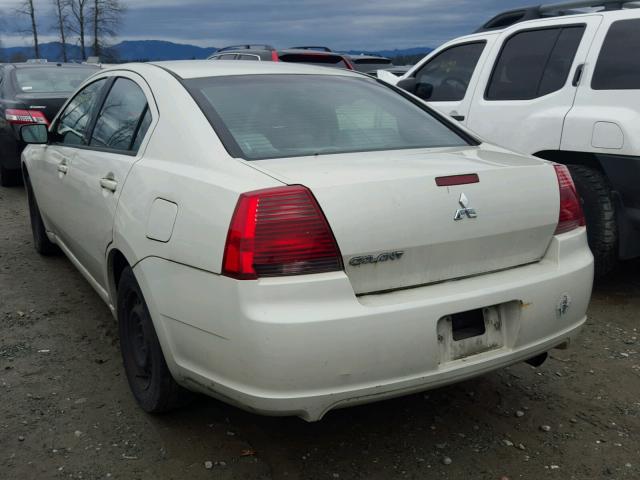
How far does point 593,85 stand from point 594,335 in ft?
5.58

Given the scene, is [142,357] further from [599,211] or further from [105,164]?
[599,211]

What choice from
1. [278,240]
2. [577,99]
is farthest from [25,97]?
[278,240]

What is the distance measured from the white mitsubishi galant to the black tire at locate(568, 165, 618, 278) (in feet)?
4.94

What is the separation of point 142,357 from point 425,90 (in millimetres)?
3761

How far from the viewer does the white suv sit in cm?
420

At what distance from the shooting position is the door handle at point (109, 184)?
3.04m

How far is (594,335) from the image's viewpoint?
3.89 m

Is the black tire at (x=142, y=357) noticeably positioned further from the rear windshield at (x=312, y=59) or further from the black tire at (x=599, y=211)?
the rear windshield at (x=312, y=59)

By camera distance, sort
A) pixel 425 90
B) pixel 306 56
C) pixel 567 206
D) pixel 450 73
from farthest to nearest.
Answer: pixel 306 56 < pixel 450 73 < pixel 425 90 < pixel 567 206

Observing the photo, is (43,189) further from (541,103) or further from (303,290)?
(541,103)

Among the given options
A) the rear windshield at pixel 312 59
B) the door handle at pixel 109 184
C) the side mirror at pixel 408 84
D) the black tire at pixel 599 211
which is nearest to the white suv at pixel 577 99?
the black tire at pixel 599 211

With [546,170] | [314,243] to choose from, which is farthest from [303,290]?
[546,170]

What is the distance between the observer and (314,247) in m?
2.20

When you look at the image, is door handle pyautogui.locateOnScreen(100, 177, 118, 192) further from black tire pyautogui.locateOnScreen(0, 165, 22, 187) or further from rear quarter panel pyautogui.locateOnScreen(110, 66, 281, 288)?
black tire pyautogui.locateOnScreen(0, 165, 22, 187)
